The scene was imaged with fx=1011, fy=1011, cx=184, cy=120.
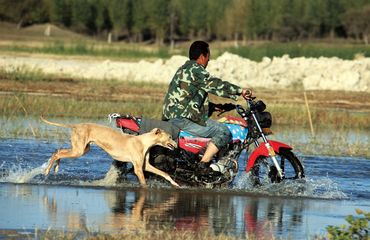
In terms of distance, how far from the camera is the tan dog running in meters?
13.6

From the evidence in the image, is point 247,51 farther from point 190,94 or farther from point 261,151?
point 190,94

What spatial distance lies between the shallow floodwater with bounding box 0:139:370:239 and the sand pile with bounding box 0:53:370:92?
77.1 ft

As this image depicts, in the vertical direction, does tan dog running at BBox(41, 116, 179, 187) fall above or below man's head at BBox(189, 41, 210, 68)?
below

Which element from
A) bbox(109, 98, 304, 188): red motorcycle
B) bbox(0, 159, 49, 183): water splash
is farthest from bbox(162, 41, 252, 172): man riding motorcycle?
bbox(0, 159, 49, 183): water splash

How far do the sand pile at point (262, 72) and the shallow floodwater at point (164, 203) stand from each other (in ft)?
77.1

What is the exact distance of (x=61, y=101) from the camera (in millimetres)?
27562

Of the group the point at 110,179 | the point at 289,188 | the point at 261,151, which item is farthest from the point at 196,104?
the point at 289,188

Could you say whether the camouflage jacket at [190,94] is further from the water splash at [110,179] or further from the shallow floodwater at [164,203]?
the water splash at [110,179]

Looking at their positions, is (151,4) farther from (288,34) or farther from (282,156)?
(282,156)

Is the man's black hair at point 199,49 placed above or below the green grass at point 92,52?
above

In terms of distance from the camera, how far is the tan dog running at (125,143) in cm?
1361

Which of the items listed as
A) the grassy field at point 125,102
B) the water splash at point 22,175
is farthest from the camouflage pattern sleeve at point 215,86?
the grassy field at point 125,102

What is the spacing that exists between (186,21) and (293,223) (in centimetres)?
9118

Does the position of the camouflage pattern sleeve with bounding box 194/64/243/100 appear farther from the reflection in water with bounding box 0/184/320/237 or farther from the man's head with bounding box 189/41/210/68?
the reflection in water with bounding box 0/184/320/237
